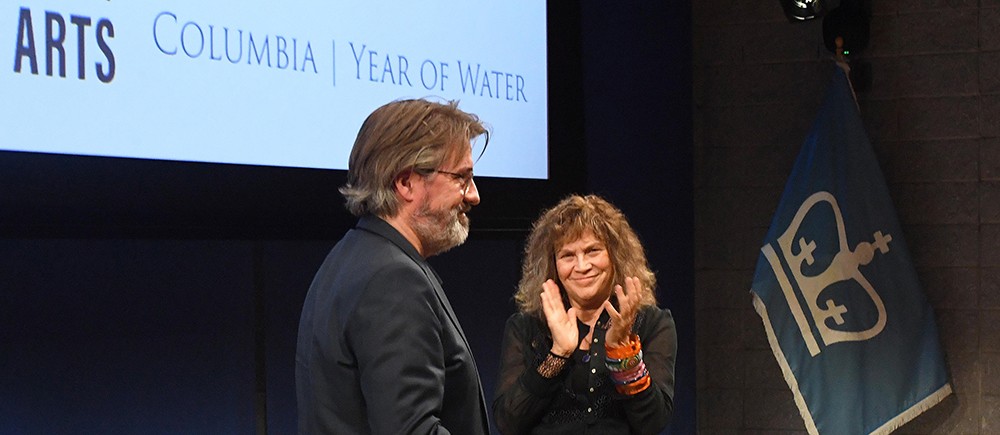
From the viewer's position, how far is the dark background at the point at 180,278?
2.15 meters

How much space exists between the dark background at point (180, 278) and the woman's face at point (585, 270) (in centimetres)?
61

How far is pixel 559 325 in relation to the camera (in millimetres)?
2137

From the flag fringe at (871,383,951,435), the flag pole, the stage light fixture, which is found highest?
the stage light fixture

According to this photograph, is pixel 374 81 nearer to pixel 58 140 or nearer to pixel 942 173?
pixel 58 140

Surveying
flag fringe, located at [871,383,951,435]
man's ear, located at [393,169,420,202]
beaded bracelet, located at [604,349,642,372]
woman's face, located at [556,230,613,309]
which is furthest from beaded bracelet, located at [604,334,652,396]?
flag fringe, located at [871,383,951,435]

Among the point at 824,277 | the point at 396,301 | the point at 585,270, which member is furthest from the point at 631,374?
the point at 824,277

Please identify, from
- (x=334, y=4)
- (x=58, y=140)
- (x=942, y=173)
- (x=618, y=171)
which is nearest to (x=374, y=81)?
(x=334, y=4)

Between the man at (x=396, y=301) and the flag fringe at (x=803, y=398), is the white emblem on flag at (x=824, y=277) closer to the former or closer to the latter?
the flag fringe at (x=803, y=398)

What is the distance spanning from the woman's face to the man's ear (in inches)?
39.8

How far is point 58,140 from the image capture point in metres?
2.05

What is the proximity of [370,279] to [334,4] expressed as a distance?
141 cm

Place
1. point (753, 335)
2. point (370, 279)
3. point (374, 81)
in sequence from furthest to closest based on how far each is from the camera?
1. point (753, 335)
2. point (374, 81)
3. point (370, 279)

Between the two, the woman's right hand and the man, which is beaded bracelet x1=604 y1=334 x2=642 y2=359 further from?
the man

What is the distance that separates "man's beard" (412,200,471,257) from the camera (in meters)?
1.47
